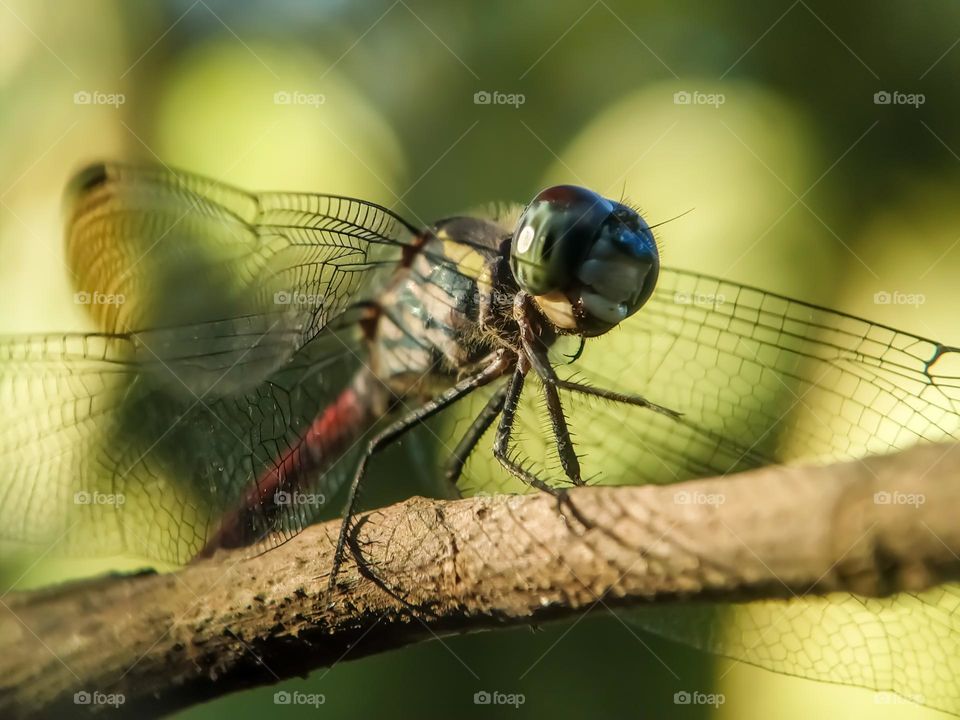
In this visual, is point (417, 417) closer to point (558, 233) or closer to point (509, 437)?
point (509, 437)

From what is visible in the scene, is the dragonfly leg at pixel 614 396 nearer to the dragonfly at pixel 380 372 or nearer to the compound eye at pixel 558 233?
the dragonfly at pixel 380 372

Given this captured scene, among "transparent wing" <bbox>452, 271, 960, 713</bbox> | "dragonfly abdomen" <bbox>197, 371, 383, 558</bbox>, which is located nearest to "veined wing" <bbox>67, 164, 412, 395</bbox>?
"dragonfly abdomen" <bbox>197, 371, 383, 558</bbox>

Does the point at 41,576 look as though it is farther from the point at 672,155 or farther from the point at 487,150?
the point at 672,155

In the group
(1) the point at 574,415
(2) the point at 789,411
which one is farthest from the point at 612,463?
(2) the point at 789,411

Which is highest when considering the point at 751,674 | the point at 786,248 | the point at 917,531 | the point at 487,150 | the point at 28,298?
the point at 487,150

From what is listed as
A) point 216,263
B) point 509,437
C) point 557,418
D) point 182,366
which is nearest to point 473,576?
point 509,437

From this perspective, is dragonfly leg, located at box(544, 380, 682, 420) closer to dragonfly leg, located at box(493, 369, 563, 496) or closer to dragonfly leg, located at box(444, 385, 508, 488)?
dragonfly leg, located at box(493, 369, 563, 496)
